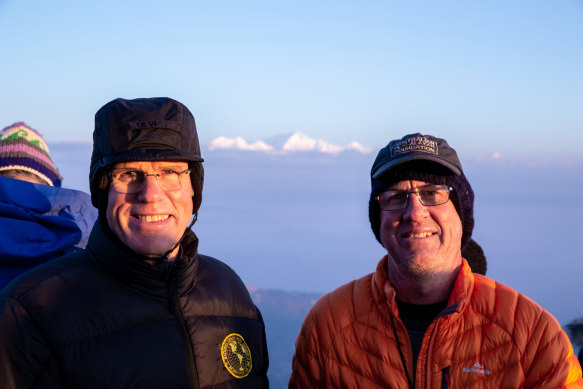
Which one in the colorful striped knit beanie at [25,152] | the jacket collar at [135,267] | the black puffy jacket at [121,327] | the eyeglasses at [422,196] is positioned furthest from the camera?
the colorful striped knit beanie at [25,152]

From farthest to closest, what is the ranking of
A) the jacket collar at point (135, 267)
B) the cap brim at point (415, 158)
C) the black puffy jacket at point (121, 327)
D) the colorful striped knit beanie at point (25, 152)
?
the colorful striped knit beanie at point (25, 152) → the cap brim at point (415, 158) → the jacket collar at point (135, 267) → the black puffy jacket at point (121, 327)

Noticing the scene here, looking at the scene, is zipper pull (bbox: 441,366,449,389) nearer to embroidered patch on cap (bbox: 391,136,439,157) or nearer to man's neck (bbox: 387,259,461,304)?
man's neck (bbox: 387,259,461,304)

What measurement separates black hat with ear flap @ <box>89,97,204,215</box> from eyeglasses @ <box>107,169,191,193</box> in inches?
2.4

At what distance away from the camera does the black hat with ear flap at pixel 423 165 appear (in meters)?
3.00

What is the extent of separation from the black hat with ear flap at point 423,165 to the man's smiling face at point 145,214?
118cm

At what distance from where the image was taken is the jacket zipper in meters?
2.57

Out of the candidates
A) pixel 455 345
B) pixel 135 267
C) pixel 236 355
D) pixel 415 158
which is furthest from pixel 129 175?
pixel 455 345

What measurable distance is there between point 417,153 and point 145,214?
1452 mm

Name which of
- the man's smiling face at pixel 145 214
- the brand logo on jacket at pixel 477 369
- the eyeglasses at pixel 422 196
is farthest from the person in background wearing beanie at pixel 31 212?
the brand logo on jacket at pixel 477 369

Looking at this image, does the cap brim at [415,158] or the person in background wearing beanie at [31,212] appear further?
the person in background wearing beanie at [31,212]

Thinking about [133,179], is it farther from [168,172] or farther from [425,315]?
[425,315]

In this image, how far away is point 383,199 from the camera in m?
3.14

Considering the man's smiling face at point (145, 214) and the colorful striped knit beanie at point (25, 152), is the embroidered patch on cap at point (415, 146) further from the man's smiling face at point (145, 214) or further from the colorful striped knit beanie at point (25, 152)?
the colorful striped knit beanie at point (25, 152)

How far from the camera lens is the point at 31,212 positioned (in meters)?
3.34
